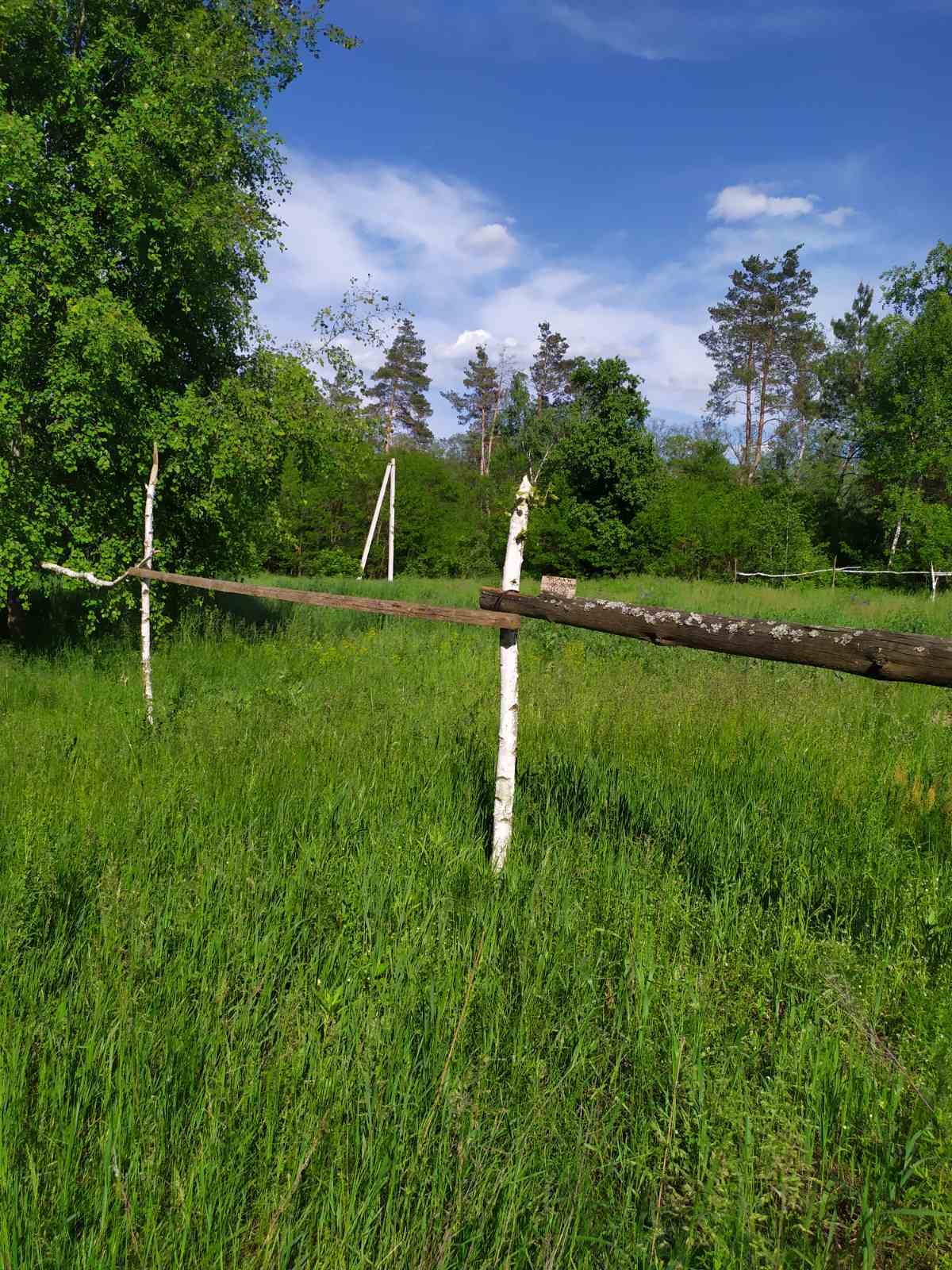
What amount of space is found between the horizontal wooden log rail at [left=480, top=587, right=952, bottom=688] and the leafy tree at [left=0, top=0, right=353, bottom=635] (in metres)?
7.12

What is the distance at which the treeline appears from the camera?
29562 millimetres

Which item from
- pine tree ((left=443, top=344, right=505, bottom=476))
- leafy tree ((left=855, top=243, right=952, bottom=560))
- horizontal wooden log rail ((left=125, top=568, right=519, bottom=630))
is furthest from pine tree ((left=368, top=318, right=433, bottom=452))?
horizontal wooden log rail ((left=125, top=568, right=519, bottom=630))

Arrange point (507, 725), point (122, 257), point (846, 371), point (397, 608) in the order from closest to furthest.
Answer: point (507, 725), point (397, 608), point (122, 257), point (846, 371)

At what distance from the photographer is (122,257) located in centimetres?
952

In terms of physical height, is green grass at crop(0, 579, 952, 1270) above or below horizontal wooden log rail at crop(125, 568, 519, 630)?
below

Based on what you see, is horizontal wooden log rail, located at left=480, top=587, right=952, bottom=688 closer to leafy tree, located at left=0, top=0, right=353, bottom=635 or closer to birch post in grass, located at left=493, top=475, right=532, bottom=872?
birch post in grass, located at left=493, top=475, right=532, bottom=872

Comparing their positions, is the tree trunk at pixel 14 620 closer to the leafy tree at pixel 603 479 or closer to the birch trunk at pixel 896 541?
the leafy tree at pixel 603 479

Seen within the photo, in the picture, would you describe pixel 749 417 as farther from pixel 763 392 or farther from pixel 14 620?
pixel 14 620

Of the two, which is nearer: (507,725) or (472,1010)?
(472,1010)

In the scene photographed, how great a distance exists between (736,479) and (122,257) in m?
39.1

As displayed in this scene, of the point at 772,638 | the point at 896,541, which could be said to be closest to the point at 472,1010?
the point at 772,638

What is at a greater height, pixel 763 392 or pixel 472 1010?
pixel 763 392

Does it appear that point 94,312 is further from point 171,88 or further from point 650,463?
point 650,463

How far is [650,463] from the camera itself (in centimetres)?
3052
